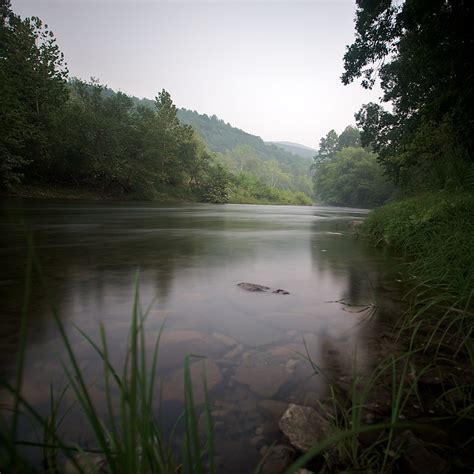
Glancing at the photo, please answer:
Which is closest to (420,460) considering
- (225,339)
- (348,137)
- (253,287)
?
(225,339)

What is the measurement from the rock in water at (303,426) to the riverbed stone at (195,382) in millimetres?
359

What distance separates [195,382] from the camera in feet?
4.44

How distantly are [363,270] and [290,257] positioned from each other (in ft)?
3.95

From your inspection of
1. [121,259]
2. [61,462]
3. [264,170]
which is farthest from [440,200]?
[264,170]

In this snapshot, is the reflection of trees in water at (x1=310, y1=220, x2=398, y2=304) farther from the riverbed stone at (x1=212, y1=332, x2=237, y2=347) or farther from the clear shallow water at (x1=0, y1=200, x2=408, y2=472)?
the riverbed stone at (x1=212, y1=332, x2=237, y2=347)

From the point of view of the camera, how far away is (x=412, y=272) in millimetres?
3455

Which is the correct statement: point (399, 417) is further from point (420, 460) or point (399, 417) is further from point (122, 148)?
point (122, 148)

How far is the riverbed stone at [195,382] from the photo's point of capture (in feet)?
4.07

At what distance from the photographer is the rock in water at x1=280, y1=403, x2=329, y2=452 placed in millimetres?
1020

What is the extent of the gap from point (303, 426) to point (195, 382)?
0.51 meters

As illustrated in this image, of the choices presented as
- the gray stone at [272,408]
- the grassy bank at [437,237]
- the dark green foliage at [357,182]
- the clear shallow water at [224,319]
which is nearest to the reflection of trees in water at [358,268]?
the clear shallow water at [224,319]

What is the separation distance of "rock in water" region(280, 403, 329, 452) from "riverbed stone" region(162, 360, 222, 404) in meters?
0.36

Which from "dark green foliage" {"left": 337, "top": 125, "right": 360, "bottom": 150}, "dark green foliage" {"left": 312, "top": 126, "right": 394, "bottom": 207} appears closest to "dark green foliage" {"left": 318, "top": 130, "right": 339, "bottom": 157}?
"dark green foliage" {"left": 337, "top": 125, "right": 360, "bottom": 150}

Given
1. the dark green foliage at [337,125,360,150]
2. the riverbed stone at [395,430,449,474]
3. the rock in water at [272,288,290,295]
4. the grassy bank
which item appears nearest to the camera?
the riverbed stone at [395,430,449,474]
